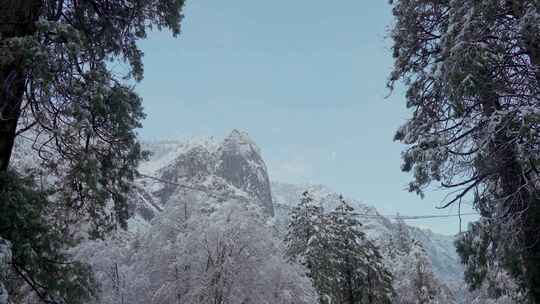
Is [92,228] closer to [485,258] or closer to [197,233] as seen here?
[485,258]

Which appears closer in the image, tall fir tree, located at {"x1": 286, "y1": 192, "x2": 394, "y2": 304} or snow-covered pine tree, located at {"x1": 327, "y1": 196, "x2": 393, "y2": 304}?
tall fir tree, located at {"x1": 286, "y1": 192, "x2": 394, "y2": 304}

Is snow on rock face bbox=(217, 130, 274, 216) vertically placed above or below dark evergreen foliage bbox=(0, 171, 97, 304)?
above

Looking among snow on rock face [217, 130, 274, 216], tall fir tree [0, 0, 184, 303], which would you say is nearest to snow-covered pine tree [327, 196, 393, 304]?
tall fir tree [0, 0, 184, 303]

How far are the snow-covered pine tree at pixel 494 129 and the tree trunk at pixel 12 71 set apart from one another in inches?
224

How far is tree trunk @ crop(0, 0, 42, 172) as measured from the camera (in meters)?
4.96

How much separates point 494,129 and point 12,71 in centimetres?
644

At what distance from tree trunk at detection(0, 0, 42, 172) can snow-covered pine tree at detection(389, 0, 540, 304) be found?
18.7ft

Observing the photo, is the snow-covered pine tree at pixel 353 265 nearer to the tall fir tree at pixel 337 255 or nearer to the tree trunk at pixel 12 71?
the tall fir tree at pixel 337 255

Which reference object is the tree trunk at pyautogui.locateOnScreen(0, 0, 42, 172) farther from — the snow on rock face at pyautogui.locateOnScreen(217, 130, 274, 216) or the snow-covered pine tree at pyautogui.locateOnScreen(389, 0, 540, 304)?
the snow on rock face at pyautogui.locateOnScreen(217, 130, 274, 216)

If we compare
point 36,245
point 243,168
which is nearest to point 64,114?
point 36,245

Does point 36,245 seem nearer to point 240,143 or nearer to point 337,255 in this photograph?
point 337,255

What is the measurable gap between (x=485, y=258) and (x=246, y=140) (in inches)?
4957

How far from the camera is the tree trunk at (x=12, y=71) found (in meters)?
4.96

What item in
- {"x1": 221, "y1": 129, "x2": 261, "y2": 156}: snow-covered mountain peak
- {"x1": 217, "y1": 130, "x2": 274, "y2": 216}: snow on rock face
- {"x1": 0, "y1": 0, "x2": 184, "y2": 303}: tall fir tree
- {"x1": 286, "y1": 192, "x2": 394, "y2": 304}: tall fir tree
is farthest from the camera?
{"x1": 221, "y1": 129, "x2": 261, "y2": 156}: snow-covered mountain peak
